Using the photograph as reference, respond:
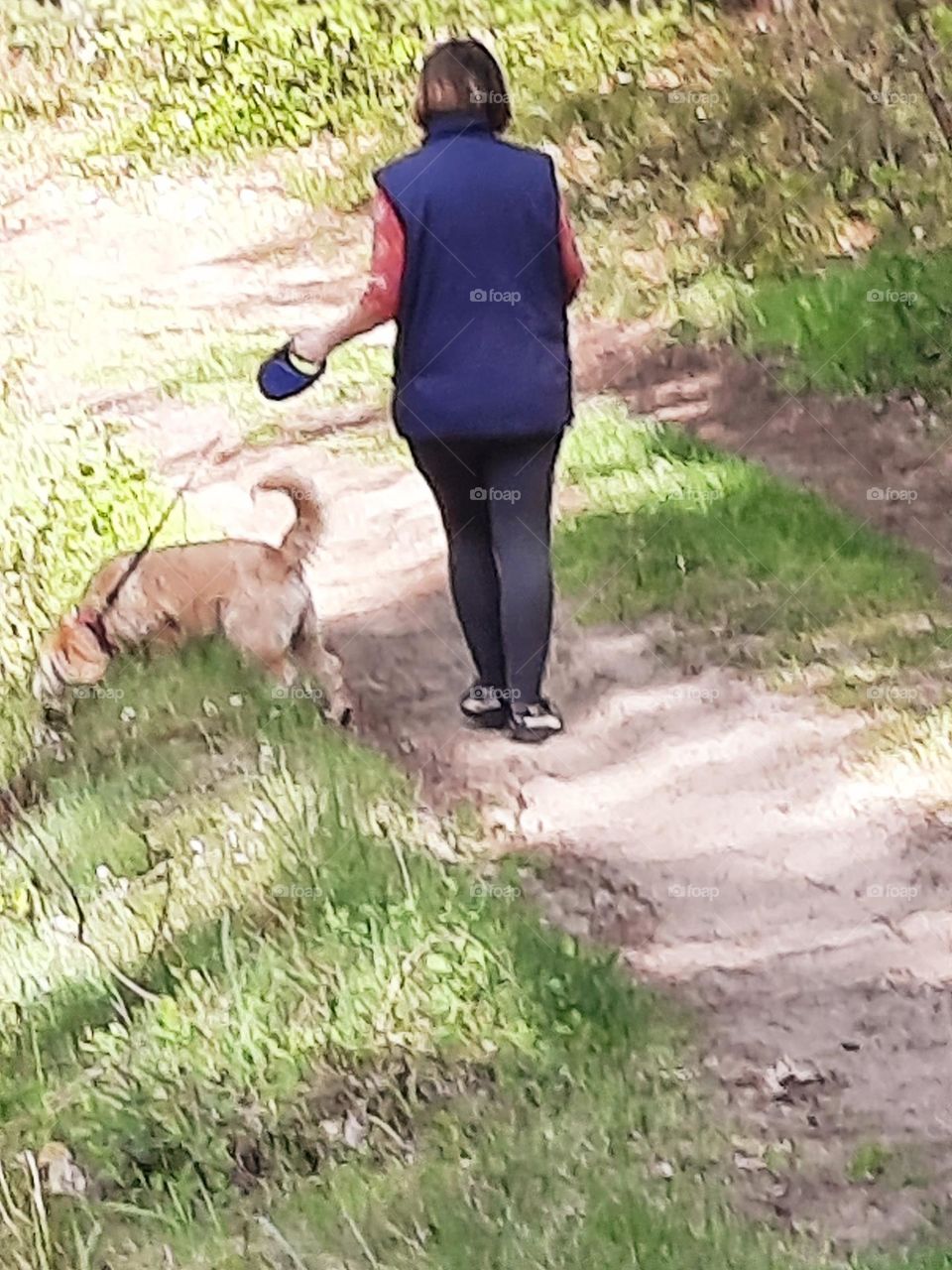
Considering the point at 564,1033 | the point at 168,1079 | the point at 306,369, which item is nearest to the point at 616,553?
the point at 306,369

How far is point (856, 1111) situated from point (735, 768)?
45 centimetres

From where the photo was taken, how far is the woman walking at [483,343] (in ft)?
4.90

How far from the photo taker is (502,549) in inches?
61.3

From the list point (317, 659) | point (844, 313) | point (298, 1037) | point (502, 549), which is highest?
point (844, 313)

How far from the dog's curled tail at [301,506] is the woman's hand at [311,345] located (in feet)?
0.48

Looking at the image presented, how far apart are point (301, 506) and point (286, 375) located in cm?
16

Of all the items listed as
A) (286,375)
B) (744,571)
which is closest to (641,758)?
(744,571)

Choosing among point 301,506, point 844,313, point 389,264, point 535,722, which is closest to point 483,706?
point 535,722

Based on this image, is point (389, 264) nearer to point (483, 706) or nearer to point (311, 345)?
point (311, 345)

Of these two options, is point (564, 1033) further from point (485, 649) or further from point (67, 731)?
point (67, 731)

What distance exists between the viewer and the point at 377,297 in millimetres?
1521

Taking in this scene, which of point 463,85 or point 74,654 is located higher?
point 463,85

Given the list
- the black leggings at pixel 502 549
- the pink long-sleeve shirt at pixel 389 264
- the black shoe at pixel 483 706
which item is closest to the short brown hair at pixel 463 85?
the pink long-sleeve shirt at pixel 389 264

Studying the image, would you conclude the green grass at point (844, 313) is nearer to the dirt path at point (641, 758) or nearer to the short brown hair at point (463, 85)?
the dirt path at point (641, 758)
